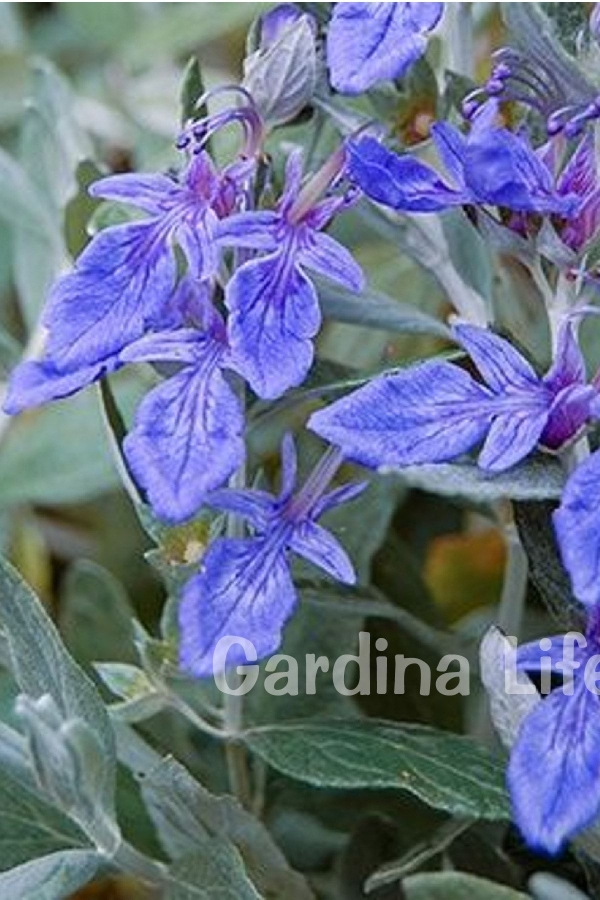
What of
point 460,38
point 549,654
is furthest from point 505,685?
point 460,38

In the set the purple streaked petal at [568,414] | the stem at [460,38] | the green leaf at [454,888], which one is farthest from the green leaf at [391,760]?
the stem at [460,38]

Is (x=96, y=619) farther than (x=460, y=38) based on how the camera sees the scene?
Yes

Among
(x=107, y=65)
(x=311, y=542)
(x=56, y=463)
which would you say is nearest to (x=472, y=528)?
(x=56, y=463)

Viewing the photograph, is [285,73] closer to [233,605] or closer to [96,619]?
[233,605]

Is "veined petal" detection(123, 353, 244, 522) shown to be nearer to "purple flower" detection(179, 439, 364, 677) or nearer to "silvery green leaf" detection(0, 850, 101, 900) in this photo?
"purple flower" detection(179, 439, 364, 677)

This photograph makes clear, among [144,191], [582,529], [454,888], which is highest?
[144,191]
